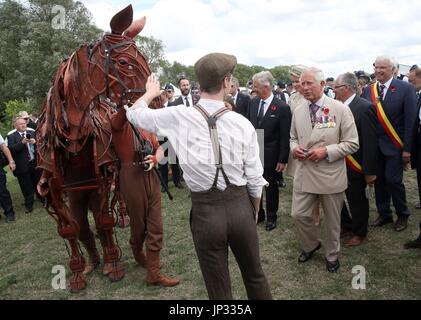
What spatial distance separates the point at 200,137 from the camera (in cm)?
221

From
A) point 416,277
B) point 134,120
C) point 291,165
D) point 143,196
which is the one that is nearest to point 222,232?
point 134,120

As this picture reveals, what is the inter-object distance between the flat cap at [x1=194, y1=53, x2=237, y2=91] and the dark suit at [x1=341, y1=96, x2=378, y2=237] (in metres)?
2.91

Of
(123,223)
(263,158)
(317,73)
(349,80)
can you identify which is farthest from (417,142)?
(123,223)

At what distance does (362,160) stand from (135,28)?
316cm

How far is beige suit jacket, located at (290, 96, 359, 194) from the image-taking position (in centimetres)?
391

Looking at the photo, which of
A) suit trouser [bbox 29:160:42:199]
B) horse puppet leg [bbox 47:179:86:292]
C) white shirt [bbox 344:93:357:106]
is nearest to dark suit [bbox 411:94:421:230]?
white shirt [bbox 344:93:357:106]

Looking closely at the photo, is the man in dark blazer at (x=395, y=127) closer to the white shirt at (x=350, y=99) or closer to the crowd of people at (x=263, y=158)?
the crowd of people at (x=263, y=158)

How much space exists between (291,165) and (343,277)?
2344 millimetres

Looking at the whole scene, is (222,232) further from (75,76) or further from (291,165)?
(291,165)

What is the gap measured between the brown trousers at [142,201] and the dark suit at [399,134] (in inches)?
125

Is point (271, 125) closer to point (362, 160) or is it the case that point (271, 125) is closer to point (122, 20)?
point (362, 160)

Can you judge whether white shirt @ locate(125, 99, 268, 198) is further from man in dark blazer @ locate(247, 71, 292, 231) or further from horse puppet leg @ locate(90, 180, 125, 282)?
man in dark blazer @ locate(247, 71, 292, 231)

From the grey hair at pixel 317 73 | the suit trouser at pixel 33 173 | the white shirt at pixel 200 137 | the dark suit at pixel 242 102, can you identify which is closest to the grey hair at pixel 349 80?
the grey hair at pixel 317 73

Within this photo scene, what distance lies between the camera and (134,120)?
2.31 m
